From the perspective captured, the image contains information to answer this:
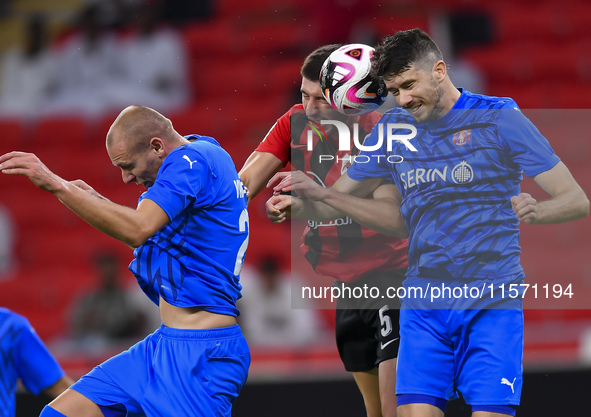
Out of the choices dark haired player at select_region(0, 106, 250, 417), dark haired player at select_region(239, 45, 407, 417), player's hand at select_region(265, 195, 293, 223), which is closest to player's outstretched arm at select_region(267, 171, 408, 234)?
player's hand at select_region(265, 195, 293, 223)

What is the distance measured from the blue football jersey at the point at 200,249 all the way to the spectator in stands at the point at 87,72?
5560mm

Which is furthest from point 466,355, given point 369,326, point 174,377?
point 174,377

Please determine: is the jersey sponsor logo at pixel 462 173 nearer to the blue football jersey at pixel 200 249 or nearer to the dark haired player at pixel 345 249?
the dark haired player at pixel 345 249

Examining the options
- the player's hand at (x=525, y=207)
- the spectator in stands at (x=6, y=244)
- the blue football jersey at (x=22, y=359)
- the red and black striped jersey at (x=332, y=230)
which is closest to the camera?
the player's hand at (x=525, y=207)

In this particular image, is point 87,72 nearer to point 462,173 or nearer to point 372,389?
point 372,389

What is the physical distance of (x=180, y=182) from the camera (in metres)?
2.95

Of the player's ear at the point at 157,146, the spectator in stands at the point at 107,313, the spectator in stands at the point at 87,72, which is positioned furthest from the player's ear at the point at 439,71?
the spectator in stands at the point at 87,72

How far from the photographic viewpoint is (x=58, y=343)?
6.52m

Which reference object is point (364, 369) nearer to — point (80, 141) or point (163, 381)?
point (163, 381)

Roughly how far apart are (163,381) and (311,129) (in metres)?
1.49

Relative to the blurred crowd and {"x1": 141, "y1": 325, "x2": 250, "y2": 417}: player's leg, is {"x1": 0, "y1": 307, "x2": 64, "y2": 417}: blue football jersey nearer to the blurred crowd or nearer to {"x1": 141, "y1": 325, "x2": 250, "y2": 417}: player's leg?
{"x1": 141, "y1": 325, "x2": 250, "y2": 417}: player's leg

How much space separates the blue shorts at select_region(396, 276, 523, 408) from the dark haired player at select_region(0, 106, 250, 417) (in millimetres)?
724

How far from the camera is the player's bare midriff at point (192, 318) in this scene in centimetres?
315

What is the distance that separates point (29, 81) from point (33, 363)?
582 cm
